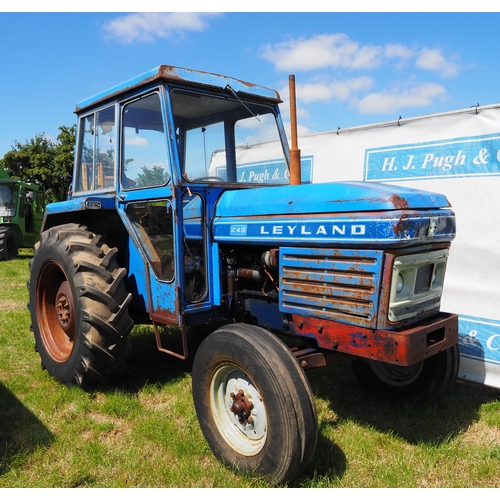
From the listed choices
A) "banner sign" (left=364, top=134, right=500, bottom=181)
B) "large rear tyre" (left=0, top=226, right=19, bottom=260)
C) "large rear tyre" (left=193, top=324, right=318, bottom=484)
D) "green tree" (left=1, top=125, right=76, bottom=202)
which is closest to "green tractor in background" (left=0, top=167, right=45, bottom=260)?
"large rear tyre" (left=0, top=226, right=19, bottom=260)

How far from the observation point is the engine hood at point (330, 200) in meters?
2.59

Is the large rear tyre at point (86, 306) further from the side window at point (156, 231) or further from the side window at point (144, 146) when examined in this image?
the side window at point (144, 146)

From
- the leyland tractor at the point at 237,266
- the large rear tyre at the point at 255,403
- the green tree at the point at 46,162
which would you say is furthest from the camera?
the green tree at the point at 46,162

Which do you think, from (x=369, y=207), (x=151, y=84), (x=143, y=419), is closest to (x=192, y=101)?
(x=151, y=84)

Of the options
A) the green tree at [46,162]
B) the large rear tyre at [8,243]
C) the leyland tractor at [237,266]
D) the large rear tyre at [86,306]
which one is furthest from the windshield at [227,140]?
the green tree at [46,162]

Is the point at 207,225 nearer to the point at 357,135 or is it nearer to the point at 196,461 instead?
the point at 196,461

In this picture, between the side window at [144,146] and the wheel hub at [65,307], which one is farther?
the wheel hub at [65,307]

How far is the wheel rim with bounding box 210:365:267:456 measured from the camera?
280cm

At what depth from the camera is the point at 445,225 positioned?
2852 mm

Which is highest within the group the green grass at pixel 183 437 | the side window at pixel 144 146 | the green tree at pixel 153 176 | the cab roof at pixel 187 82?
the cab roof at pixel 187 82

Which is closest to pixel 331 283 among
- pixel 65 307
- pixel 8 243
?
pixel 65 307

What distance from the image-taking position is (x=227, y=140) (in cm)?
396

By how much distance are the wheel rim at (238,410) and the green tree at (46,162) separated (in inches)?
826

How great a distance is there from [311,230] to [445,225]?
0.81 metres
